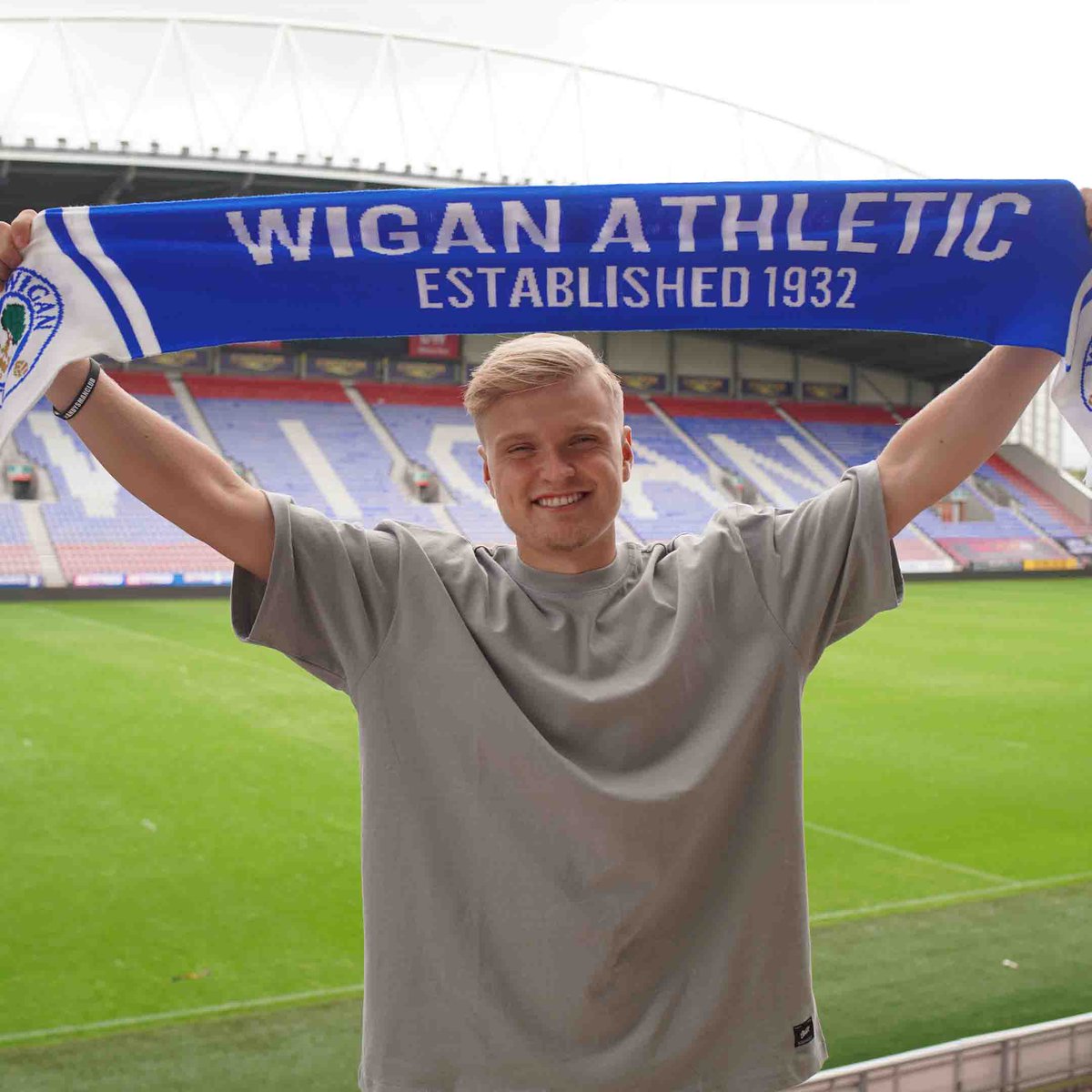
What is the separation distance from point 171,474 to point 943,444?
3.52ft

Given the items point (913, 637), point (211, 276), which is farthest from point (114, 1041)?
point (913, 637)

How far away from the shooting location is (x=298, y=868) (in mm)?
5465

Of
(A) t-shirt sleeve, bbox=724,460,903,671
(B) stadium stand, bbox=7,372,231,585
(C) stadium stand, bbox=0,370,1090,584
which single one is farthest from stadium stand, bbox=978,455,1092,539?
(A) t-shirt sleeve, bbox=724,460,903,671

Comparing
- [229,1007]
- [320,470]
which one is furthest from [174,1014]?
[320,470]

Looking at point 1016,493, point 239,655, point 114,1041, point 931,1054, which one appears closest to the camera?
point 931,1054

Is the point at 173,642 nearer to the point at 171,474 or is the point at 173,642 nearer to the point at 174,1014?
the point at 174,1014

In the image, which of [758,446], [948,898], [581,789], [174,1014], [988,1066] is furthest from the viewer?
[758,446]

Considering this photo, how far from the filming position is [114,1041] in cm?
364

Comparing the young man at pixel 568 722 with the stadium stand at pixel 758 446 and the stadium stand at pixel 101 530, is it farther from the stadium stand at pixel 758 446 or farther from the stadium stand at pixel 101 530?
the stadium stand at pixel 758 446

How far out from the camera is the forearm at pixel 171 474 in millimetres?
1569

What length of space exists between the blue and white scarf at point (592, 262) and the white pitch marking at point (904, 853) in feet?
12.5

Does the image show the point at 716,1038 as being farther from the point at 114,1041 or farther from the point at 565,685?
the point at 114,1041

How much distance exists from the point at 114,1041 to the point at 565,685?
286cm

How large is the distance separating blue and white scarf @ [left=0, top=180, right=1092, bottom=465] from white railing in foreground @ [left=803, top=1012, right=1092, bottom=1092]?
1.57 meters
